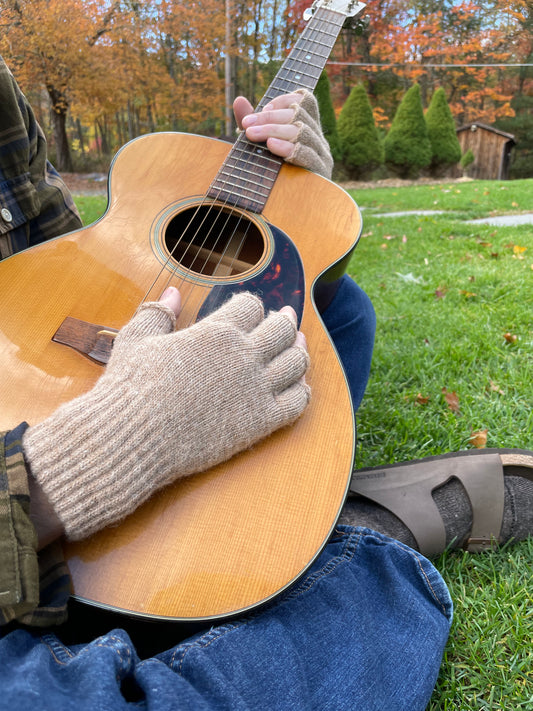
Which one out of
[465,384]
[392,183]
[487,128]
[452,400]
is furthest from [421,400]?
[487,128]

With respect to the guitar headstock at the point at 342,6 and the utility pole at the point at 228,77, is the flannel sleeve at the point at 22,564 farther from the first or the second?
the utility pole at the point at 228,77

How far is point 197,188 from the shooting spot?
1367 millimetres

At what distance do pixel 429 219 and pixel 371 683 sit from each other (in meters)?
5.28

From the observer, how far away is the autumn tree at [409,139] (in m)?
12.2

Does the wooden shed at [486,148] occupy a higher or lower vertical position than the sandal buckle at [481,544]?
higher

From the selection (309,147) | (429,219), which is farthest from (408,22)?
(309,147)

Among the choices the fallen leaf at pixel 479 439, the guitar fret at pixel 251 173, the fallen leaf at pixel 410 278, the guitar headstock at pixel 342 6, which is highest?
the guitar headstock at pixel 342 6

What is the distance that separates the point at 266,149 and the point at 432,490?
3.89ft

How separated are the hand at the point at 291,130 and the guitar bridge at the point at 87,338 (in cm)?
85

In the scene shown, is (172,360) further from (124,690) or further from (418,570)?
(418,570)

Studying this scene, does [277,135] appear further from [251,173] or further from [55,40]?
[55,40]

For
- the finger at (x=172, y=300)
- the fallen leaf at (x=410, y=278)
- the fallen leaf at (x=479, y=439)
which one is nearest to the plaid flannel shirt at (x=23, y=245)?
the finger at (x=172, y=300)

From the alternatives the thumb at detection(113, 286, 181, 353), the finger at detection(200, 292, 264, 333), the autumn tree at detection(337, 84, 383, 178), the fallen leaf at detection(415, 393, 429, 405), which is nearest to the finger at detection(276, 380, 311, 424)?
the finger at detection(200, 292, 264, 333)

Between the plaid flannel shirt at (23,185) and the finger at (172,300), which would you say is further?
the plaid flannel shirt at (23,185)
